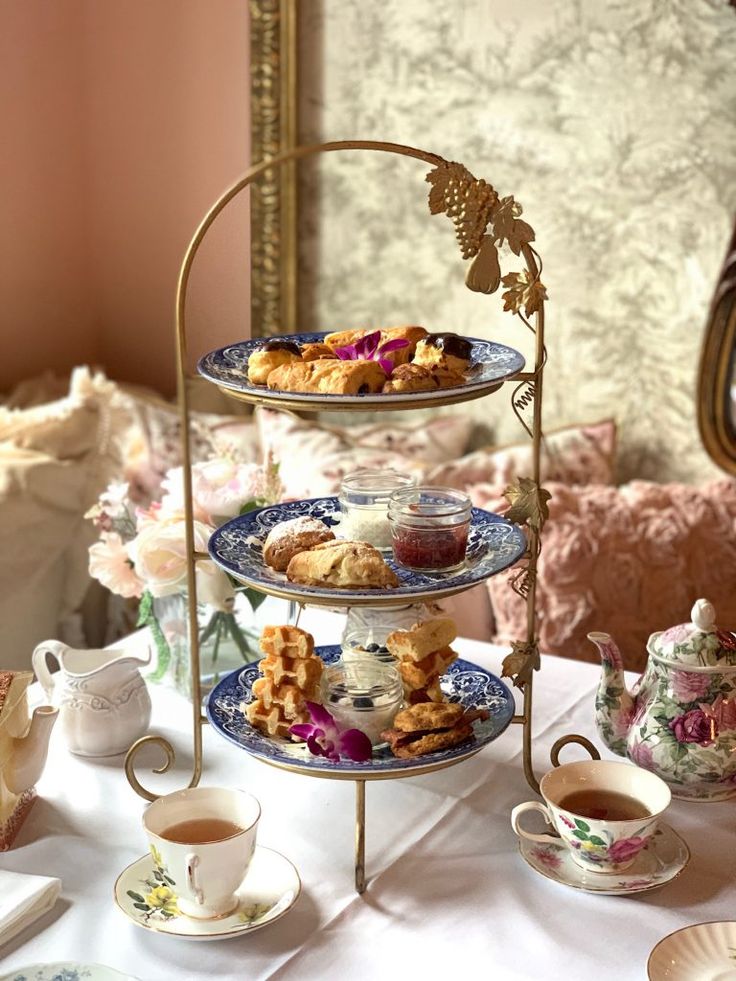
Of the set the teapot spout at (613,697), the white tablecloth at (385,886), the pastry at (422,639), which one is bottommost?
the white tablecloth at (385,886)

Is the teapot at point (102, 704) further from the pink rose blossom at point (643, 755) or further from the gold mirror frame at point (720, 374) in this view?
the gold mirror frame at point (720, 374)

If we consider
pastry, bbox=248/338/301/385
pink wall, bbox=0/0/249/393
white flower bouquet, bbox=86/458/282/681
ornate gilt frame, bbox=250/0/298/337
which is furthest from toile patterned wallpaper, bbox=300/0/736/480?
pastry, bbox=248/338/301/385

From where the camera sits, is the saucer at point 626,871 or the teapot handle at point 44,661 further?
the teapot handle at point 44,661

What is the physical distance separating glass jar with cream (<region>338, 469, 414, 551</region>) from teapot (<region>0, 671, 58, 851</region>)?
1.25 ft

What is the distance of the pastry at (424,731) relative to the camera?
45.4 inches

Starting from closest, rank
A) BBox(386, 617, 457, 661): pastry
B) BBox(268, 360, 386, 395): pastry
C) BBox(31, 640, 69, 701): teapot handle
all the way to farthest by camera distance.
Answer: BBox(268, 360, 386, 395): pastry < BBox(386, 617, 457, 661): pastry < BBox(31, 640, 69, 701): teapot handle


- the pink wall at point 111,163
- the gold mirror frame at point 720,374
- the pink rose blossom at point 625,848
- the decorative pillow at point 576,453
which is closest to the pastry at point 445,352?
the pink rose blossom at point 625,848

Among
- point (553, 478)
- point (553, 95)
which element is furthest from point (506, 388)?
point (553, 95)

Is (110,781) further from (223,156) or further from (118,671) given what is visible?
(223,156)

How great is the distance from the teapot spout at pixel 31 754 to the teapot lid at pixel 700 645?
2.16 feet

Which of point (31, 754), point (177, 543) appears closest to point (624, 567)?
point (177, 543)

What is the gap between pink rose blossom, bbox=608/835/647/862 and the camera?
111 centimetres

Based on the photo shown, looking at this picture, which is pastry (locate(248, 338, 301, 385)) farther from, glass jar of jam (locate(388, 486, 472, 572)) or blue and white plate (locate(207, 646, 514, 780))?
blue and white plate (locate(207, 646, 514, 780))

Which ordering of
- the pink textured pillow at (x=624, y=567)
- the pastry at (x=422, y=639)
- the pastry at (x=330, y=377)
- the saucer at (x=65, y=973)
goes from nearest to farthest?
the saucer at (x=65, y=973)
the pastry at (x=330, y=377)
the pastry at (x=422, y=639)
the pink textured pillow at (x=624, y=567)
